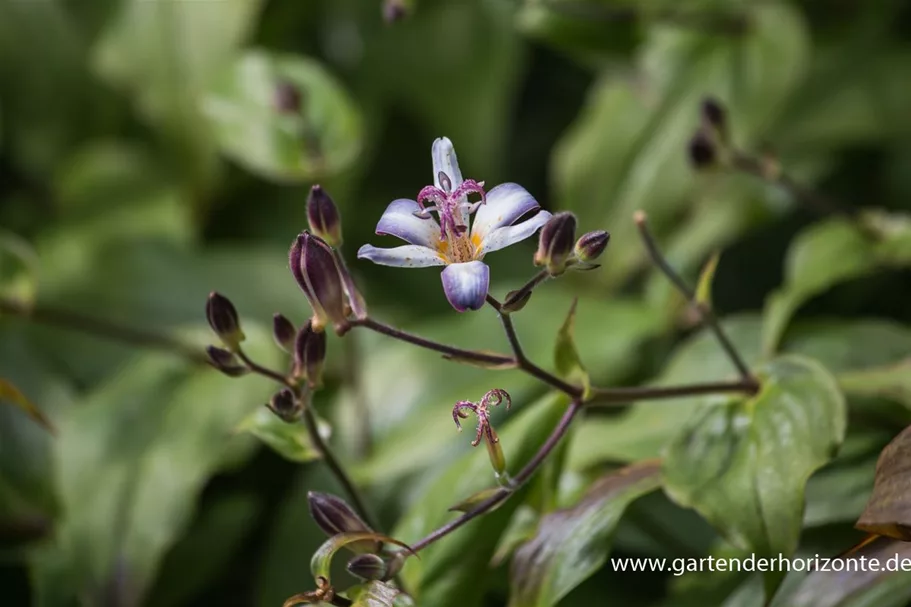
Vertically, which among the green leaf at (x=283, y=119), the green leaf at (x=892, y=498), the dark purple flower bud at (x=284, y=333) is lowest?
the green leaf at (x=892, y=498)

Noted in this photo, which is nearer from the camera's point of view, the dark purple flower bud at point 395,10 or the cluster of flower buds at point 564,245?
the cluster of flower buds at point 564,245

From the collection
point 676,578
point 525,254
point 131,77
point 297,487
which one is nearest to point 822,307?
point 525,254

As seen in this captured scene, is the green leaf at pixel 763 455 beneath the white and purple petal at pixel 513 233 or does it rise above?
beneath

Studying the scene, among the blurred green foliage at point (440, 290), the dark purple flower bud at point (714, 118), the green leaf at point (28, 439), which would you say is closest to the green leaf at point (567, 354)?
the blurred green foliage at point (440, 290)

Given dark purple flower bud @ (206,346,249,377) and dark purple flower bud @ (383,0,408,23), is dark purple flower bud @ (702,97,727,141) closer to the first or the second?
dark purple flower bud @ (383,0,408,23)

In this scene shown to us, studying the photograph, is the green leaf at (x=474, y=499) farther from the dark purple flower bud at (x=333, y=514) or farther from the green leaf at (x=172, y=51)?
the green leaf at (x=172, y=51)
